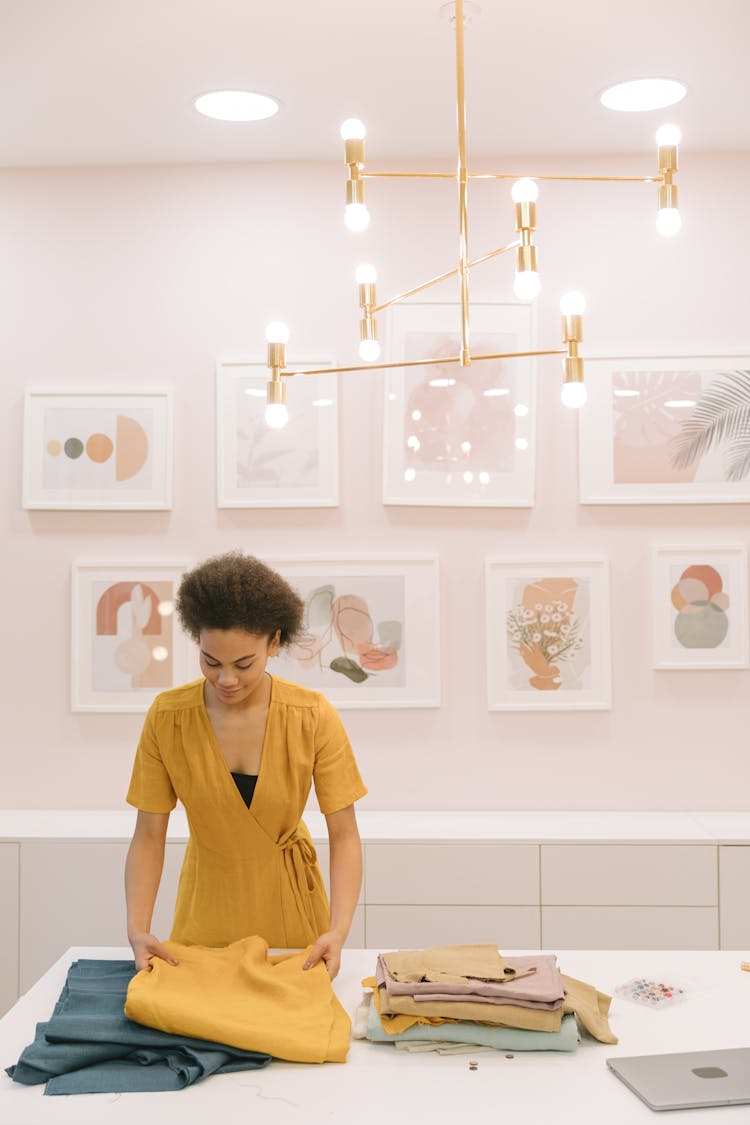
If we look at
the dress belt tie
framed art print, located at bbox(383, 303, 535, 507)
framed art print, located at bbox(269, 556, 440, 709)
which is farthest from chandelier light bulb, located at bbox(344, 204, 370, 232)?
framed art print, located at bbox(269, 556, 440, 709)

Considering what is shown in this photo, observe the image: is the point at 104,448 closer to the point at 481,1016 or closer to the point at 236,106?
the point at 236,106

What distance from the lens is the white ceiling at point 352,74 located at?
9.45 feet

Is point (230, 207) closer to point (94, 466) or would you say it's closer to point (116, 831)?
point (94, 466)

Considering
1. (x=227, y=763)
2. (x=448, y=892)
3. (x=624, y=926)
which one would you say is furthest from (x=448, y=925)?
(x=227, y=763)

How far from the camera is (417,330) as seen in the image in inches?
156

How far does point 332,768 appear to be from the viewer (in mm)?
2391

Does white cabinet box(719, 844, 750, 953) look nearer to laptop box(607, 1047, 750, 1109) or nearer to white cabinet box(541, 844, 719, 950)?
white cabinet box(541, 844, 719, 950)

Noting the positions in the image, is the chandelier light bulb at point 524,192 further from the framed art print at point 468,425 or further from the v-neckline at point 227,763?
the framed art print at point 468,425

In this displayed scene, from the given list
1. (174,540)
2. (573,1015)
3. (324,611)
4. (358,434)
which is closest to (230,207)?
(358,434)

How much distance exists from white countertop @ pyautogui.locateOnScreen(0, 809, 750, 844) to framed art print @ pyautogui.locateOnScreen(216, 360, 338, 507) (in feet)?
3.55

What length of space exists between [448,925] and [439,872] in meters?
0.16

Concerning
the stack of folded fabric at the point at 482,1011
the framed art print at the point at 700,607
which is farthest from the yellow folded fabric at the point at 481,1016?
the framed art print at the point at 700,607

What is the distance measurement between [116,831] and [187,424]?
1369 millimetres

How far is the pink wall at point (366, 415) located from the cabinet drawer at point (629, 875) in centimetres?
43
